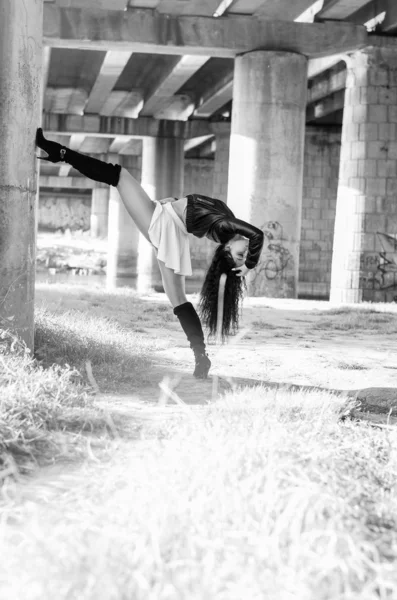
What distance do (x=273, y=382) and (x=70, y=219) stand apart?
6250 centimetres

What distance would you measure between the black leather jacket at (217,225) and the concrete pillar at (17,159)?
111cm

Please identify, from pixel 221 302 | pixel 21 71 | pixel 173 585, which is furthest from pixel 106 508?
pixel 21 71

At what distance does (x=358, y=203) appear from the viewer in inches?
719

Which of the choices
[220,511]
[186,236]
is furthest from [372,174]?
[220,511]

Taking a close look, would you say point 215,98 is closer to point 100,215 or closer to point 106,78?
point 106,78

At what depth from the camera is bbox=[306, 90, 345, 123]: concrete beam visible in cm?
2686

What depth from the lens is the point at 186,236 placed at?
20.0 ft

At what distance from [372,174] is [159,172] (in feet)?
47.0

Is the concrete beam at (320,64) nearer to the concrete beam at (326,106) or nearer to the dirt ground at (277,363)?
the concrete beam at (326,106)

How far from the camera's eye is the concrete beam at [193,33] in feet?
57.4

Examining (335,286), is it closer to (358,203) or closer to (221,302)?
(358,203)

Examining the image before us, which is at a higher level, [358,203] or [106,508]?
[358,203]

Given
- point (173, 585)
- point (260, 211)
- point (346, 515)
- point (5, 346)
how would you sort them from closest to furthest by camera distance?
1. point (173, 585)
2. point (346, 515)
3. point (5, 346)
4. point (260, 211)

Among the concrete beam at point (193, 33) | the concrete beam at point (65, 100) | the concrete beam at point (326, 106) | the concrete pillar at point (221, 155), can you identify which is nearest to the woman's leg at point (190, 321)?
the concrete beam at point (193, 33)
